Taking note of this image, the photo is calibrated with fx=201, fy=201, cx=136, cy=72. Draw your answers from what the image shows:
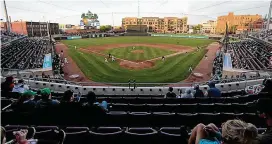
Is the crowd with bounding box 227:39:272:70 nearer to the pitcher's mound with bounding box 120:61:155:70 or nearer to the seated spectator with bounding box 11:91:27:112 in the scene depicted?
the pitcher's mound with bounding box 120:61:155:70

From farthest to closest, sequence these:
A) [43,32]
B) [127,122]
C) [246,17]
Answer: [246,17], [43,32], [127,122]

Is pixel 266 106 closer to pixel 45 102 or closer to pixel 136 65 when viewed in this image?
pixel 45 102

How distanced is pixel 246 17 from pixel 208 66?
11019 centimetres

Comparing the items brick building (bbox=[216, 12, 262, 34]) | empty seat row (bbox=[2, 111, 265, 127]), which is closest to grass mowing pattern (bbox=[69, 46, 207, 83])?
empty seat row (bbox=[2, 111, 265, 127])

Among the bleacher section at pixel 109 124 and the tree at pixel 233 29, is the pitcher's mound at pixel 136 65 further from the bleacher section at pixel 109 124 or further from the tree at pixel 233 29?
the tree at pixel 233 29

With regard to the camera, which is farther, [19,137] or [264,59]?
[264,59]

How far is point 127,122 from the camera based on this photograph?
4625 millimetres

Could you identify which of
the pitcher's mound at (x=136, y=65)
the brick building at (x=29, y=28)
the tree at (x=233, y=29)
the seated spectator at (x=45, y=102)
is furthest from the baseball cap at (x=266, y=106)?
the tree at (x=233, y=29)

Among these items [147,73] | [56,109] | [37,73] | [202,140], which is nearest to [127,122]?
[56,109]

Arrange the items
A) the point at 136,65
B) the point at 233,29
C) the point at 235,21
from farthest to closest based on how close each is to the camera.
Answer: the point at 235,21, the point at 233,29, the point at 136,65

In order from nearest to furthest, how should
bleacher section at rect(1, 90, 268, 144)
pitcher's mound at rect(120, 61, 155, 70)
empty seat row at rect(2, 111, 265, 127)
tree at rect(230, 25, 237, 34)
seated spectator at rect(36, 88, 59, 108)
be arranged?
bleacher section at rect(1, 90, 268, 144)
empty seat row at rect(2, 111, 265, 127)
seated spectator at rect(36, 88, 59, 108)
pitcher's mound at rect(120, 61, 155, 70)
tree at rect(230, 25, 237, 34)

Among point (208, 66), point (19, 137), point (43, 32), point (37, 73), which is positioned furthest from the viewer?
point (43, 32)

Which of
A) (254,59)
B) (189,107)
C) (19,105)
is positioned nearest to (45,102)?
(19,105)

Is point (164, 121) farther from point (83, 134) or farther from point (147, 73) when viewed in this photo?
point (147, 73)
